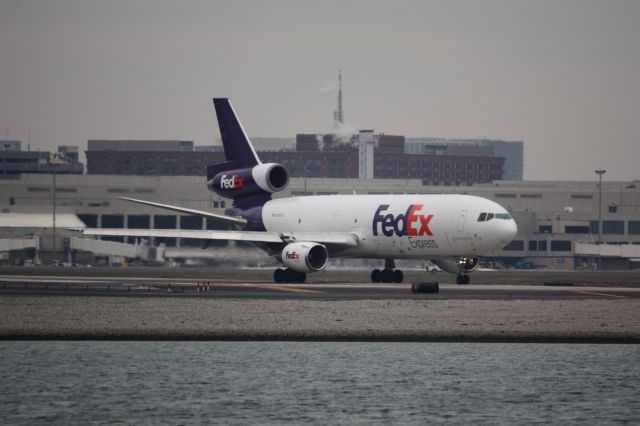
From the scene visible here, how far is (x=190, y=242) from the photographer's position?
139m

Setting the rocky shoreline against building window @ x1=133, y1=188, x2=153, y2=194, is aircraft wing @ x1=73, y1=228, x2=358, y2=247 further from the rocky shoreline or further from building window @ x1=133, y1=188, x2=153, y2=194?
building window @ x1=133, y1=188, x2=153, y2=194

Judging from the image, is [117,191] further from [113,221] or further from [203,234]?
[203,234]

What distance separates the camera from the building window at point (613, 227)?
174 metres

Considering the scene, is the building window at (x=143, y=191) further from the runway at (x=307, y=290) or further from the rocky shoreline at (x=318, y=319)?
the rocky shoreline at (x=318, y=319)

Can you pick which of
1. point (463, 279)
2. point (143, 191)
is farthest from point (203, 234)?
point (143, 191)

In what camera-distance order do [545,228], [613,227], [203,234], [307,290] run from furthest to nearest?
[613,227] → [545,228] → [203,234] → [307,290]

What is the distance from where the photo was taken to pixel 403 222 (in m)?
81.6

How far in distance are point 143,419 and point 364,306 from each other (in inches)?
1035

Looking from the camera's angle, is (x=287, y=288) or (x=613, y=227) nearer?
(x=287, y=288)

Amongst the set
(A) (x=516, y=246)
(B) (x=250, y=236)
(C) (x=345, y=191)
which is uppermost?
(C) (x=345, y=191)

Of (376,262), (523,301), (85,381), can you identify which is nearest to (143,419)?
(85,381)

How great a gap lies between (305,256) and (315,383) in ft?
134

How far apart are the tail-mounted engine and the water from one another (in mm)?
43868

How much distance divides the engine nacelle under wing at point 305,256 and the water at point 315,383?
31.8 meters
